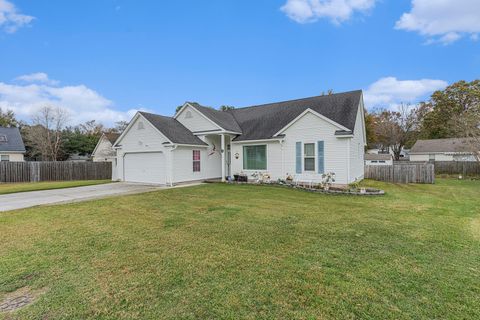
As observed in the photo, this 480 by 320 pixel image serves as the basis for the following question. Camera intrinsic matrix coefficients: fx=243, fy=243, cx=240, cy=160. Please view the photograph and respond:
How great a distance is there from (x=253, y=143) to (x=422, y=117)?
121 ft

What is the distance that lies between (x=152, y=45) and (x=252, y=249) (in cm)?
1580

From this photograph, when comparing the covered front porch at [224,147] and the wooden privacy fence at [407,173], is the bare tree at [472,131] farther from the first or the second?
the covered front porch at [224,147]

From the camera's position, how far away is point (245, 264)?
12.4 feet

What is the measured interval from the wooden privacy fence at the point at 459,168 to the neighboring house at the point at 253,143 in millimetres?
11665

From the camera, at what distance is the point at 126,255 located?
4180mm

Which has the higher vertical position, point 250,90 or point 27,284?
point 250,90

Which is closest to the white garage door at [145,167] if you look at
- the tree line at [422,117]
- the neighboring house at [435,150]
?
the tree line at [422,117]

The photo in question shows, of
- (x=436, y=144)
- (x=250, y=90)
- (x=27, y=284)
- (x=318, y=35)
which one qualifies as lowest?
(x=27, y=284)

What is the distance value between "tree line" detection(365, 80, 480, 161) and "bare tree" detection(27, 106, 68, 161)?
4196 cm

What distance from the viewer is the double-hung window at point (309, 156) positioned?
13250 mm

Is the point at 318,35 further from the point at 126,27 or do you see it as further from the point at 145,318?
the point at 145,318

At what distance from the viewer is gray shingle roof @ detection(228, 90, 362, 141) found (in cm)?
1360

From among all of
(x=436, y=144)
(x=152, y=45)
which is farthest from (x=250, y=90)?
(x=436, y=144)

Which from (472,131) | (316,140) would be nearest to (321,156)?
A: (316,140)
